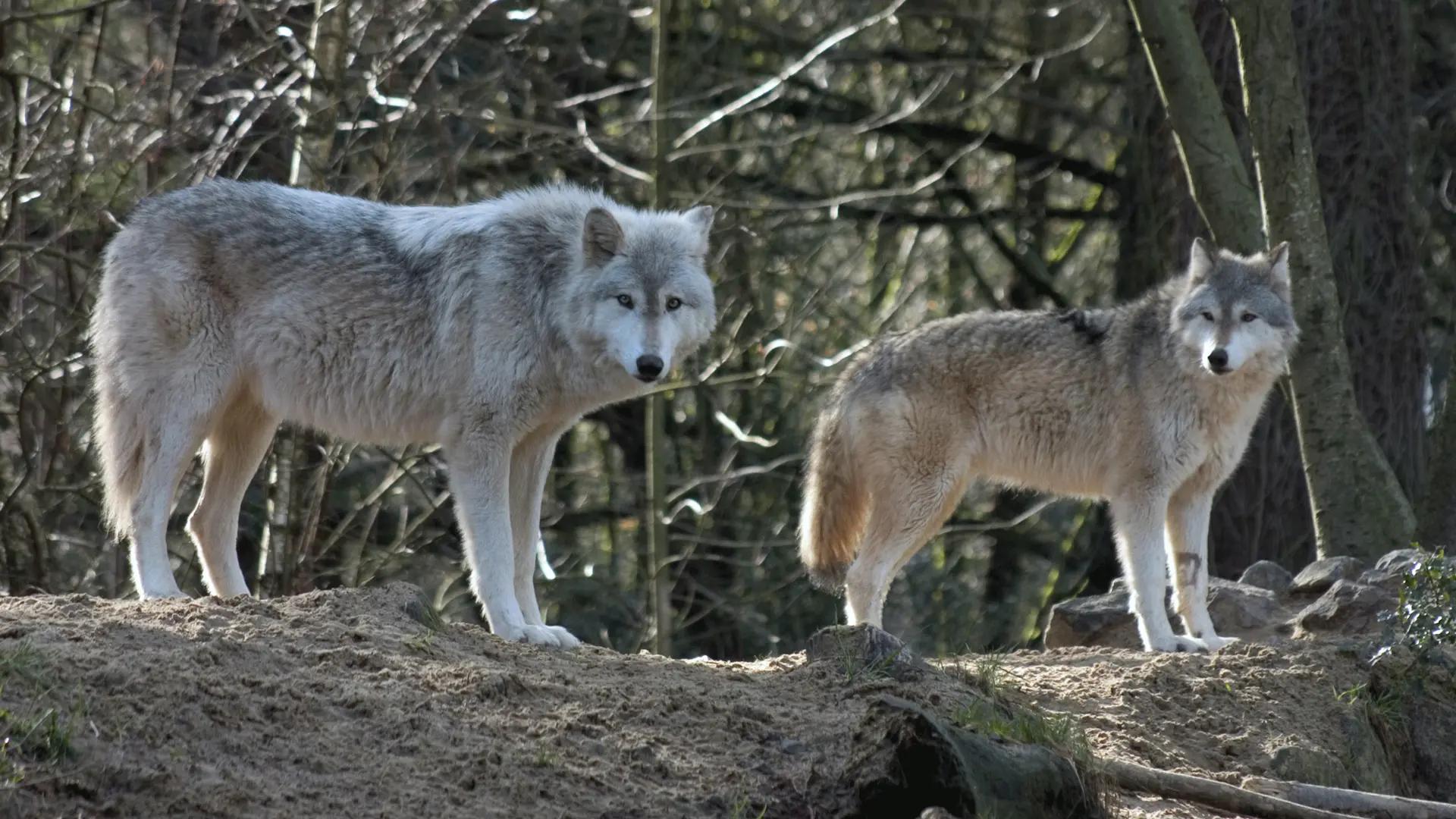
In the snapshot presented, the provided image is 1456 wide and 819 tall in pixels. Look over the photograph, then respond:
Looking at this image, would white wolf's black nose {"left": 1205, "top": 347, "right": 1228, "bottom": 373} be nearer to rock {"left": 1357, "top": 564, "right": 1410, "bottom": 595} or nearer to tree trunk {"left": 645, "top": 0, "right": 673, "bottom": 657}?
rock {"left": 1357, "top": 564, "right": 1410, "bottom": 595}

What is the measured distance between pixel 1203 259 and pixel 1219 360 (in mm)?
728

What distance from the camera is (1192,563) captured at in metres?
8.07

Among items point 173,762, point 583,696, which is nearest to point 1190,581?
point 583,696

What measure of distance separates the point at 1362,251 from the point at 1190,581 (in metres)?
4.75

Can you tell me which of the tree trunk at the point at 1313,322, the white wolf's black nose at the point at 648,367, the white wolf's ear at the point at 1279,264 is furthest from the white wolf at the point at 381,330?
the tree trunk at the point at 1313,322

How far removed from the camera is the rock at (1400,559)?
7336 mm

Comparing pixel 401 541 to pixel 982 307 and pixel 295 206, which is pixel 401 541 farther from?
pixel 982 307

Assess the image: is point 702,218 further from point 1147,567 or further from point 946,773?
point 946,773

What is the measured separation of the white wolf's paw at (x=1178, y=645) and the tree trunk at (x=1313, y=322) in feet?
5.17

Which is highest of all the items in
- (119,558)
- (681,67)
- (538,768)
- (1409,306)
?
(681,67)

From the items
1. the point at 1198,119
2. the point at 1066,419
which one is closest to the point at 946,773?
the point at 1066,419

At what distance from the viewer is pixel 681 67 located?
13.3m

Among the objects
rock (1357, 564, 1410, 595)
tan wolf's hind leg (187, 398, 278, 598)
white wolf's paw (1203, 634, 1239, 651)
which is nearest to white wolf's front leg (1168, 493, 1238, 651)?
white wolf's paw (1203, 634, 1239, 651)

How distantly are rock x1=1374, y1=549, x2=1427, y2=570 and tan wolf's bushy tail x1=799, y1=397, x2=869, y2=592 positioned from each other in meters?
2.57
